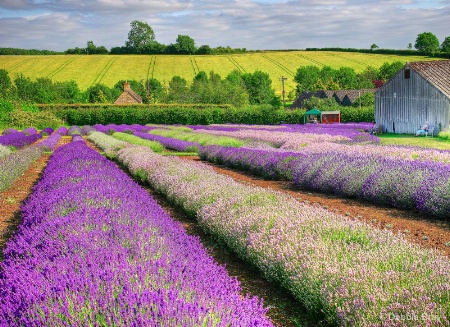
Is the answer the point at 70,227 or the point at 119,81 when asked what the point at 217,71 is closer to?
the point at 119,81

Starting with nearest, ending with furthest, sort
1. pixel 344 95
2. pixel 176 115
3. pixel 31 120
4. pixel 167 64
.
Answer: pixel 31 120 < pixel 176 115 < pixel 344 95 < pixel 167 64

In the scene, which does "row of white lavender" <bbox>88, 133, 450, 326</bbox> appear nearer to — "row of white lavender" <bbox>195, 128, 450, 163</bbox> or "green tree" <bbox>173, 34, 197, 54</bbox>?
"row of white lavender" <bbox>195, 128, 450, 163</bbox>

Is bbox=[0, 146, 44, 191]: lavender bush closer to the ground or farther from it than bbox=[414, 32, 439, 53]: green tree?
closer to the ground

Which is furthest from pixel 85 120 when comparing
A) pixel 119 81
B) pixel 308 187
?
pixel 308 187

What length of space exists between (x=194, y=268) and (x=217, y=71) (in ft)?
346

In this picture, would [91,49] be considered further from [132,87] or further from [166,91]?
[166,91]

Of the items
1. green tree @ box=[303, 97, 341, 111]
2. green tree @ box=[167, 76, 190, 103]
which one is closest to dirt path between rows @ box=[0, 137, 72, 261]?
green tree @ box=[303, 97, 341, 111]

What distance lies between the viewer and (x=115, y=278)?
300 centimetres

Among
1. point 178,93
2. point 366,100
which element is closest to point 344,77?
point 366,100

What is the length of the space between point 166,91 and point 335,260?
261ft

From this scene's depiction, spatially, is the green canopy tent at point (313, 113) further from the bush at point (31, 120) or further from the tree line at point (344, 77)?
the tree line at point (344, 77)

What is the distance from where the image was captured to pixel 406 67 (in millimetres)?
30672

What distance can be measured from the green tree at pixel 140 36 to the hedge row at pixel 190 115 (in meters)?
76.4

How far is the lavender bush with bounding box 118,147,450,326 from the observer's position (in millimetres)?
3135
